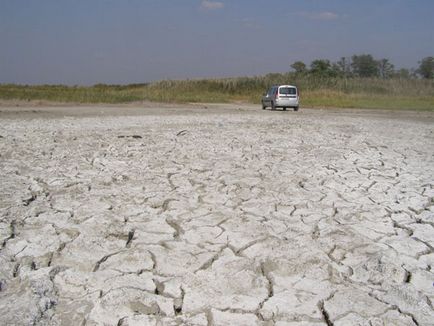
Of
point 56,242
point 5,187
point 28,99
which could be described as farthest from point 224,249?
point 28,99

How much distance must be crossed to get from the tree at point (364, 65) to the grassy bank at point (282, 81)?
812 inches

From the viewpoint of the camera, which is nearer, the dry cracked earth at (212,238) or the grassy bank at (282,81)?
the dry cracked earth at (212,238)

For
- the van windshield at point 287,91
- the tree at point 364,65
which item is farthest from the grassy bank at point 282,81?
the tree at point 364,65

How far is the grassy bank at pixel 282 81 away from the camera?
30.2m

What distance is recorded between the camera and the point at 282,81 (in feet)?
141

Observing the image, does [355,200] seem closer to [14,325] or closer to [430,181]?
[430,181]

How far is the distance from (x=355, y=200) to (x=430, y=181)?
148 cm

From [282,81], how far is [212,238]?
4097cm

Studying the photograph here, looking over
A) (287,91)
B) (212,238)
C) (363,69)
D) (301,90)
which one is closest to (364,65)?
(363,69)

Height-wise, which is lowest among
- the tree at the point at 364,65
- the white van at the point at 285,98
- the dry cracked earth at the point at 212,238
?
the dry cracked earth at the point at 212,238

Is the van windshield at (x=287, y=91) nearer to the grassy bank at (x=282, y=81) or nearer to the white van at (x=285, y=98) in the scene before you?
the white van at (x=285, y=98)

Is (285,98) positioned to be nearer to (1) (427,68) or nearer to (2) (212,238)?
(2) (212,238)

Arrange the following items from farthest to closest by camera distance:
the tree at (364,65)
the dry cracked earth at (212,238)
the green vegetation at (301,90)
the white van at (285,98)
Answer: the tree at (364,65)
the green vegetation at (301,90)
the white van at (285,98)
the dry cracked earth at (212,238)

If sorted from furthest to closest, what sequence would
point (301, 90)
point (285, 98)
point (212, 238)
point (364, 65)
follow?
point (364, 65) < point (301, 90) < point (285, 98) < point (212, 238)
